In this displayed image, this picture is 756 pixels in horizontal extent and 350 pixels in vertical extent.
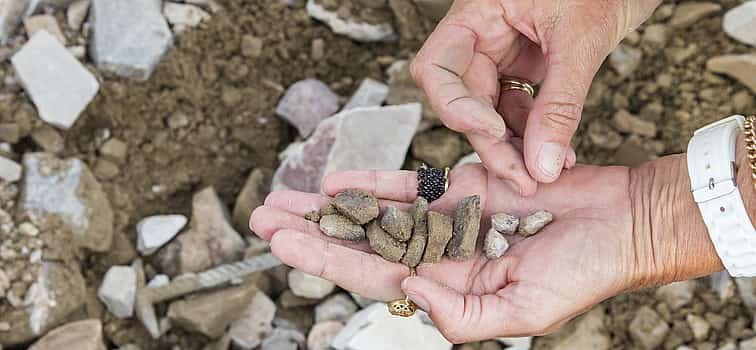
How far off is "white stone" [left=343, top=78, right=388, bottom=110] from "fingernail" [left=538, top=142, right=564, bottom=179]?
1.29m

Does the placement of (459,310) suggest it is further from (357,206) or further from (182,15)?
(182,15)

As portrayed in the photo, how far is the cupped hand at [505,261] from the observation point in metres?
2.02

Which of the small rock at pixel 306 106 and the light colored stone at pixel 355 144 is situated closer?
the light colored stone at pixel 355 144

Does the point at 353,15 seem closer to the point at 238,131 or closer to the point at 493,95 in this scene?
the point at 238,131

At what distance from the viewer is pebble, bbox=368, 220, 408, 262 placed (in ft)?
7.21

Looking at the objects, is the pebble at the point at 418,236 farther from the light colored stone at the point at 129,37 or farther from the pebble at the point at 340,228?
the light colored stone at the point at 129,37

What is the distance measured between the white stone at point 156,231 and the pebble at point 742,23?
7.79ft

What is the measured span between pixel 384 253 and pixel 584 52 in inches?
31.4

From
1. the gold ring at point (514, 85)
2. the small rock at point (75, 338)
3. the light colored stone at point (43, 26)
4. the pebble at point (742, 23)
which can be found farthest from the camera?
the light colored stone at point (43, 26)

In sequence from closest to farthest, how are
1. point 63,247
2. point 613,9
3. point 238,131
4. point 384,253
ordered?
point 384,253, point 613,9, point 63,247, point 238,131

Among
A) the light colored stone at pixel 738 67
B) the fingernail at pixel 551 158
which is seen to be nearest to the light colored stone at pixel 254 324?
the fingernail at pixel 551 158

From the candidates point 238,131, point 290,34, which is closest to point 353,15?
point 290,34

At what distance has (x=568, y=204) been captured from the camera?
7.52 ft

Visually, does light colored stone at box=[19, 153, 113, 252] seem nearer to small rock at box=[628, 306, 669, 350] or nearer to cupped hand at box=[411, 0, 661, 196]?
cupped hand at box=[411, 0, 661, 196]
